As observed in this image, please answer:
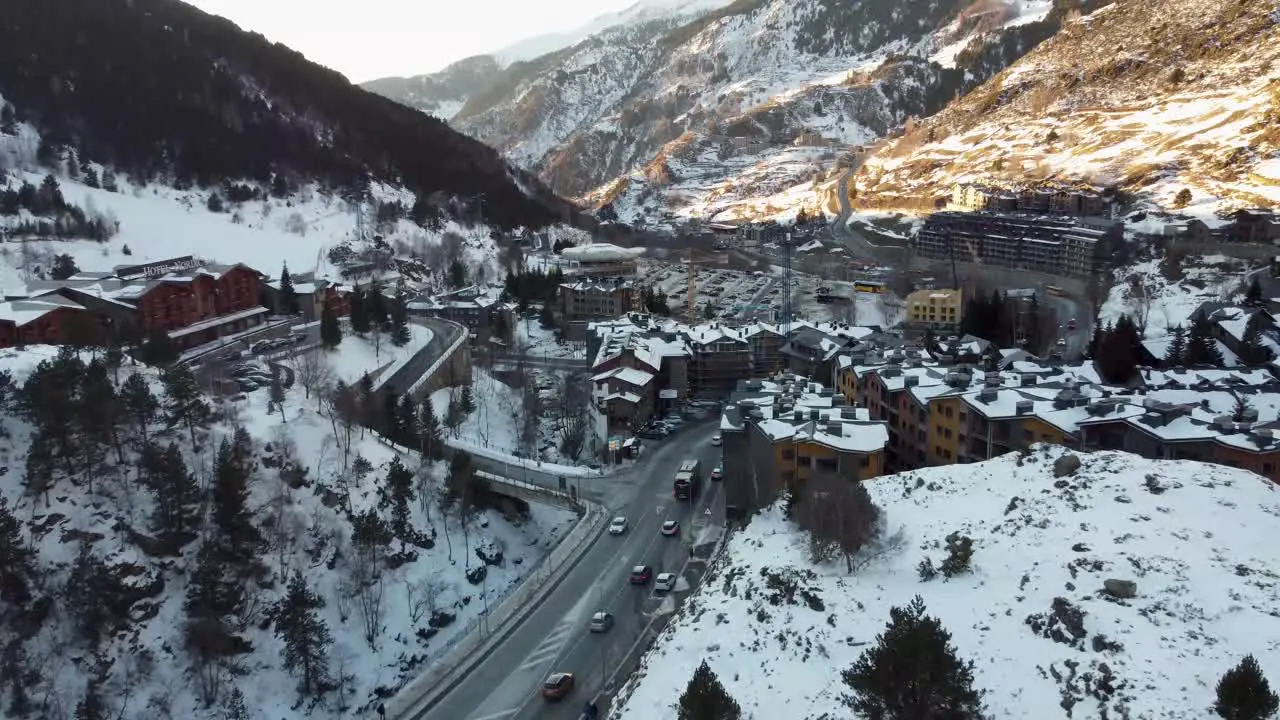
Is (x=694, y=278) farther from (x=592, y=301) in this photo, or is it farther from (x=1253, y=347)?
(x=1253, y=347)

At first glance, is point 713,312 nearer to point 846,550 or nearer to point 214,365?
point 214,365

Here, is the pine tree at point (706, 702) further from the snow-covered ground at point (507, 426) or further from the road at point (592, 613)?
the snow-covered ground at point (507, 426)

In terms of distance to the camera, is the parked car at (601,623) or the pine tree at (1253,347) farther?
the pine tree at (1253,347)

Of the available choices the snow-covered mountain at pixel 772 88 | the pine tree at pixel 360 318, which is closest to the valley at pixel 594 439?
the pine tree at pixel 360 318

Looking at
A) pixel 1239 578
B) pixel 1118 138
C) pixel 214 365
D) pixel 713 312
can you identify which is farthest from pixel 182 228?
pixel 1118 138

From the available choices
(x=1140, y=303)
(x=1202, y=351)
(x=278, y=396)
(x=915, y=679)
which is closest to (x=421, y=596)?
(x=278, y=396)

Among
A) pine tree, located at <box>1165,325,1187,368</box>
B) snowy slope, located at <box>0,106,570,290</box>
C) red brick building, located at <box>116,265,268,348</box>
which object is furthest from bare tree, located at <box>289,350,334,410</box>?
pine tree, located at <box>1165,325,1187,368</box>
